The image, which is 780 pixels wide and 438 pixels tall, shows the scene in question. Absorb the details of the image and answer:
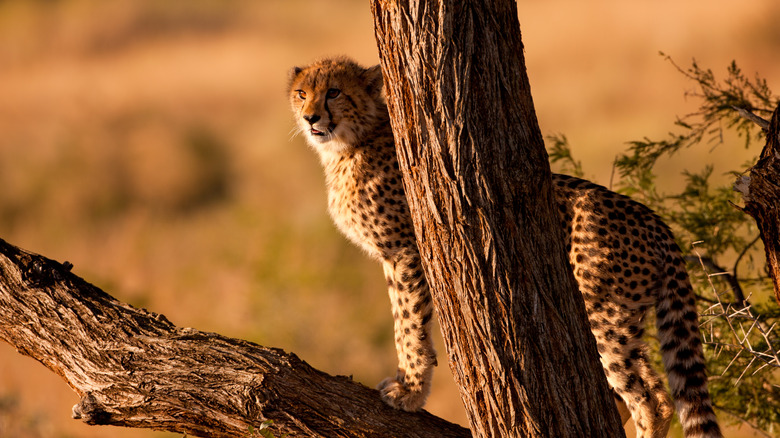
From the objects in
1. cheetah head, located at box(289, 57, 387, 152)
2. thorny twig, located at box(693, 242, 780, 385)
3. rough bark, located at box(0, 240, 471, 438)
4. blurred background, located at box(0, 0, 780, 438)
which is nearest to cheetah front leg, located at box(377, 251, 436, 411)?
rough bark, located at box(0, 240, 471, 438)

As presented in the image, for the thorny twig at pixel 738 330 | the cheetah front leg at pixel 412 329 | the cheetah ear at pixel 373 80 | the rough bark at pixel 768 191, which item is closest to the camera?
the rough bark at pixel 768 191

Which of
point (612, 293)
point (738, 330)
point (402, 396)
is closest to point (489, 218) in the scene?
point (612, 293)

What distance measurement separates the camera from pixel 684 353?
10.9ft

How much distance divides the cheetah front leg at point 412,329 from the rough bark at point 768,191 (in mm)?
1417

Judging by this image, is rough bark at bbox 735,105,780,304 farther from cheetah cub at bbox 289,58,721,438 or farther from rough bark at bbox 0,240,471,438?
rough bark at bbox 0,240,471,438

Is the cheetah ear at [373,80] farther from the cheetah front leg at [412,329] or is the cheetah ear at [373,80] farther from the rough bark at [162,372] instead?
the rough bark at [162,372]

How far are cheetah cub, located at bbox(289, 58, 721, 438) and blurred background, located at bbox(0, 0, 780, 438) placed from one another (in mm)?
4723

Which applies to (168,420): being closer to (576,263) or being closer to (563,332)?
(563,332)

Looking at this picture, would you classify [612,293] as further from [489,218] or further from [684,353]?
[489,218]

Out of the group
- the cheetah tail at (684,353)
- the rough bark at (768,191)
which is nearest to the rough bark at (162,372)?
the cheetah tail at (684,353)

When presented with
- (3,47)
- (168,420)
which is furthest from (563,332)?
(3,47)

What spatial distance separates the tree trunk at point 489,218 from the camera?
2445 mm

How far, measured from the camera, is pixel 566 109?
17.4 metres

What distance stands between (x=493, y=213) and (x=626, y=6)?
17.9 m
